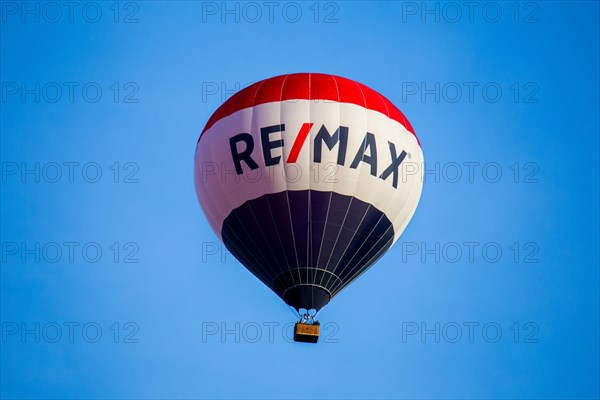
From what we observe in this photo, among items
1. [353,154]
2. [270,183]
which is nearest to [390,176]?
[353,154]

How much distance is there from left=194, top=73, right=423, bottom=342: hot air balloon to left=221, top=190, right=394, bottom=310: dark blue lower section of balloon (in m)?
0.02

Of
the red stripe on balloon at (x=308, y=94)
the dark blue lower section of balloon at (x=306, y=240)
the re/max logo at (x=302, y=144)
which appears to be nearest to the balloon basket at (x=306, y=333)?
the dark blue lower section of balloon at (x=306, y=240)

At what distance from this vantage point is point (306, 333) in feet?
85.0

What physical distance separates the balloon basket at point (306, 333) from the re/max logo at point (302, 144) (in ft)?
11.9

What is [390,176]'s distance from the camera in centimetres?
2725

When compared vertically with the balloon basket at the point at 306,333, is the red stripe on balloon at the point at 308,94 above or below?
above

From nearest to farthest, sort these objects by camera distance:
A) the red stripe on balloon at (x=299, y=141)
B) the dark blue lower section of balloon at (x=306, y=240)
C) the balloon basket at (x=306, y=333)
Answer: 1. the balloon basket at (x=306, y=333)
2. the dark blue lower section of balloon at (x=306, y=240)
3. the red stripe on balloon at (x=299, y=141)

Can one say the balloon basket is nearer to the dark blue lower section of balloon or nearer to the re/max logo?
the dark blue lower section of balloon

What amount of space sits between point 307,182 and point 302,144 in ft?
2.79

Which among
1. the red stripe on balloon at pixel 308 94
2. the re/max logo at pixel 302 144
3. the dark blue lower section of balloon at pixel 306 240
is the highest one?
the red stripe on balloon at pixel 308 94

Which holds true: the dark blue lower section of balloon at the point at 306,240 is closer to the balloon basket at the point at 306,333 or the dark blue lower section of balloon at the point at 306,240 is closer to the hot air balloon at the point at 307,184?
the hot air balloon at the point at 307,184

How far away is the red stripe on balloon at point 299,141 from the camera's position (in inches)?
1044

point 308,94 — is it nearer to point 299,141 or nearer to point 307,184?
point 299,141

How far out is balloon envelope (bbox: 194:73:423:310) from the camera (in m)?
26.5
